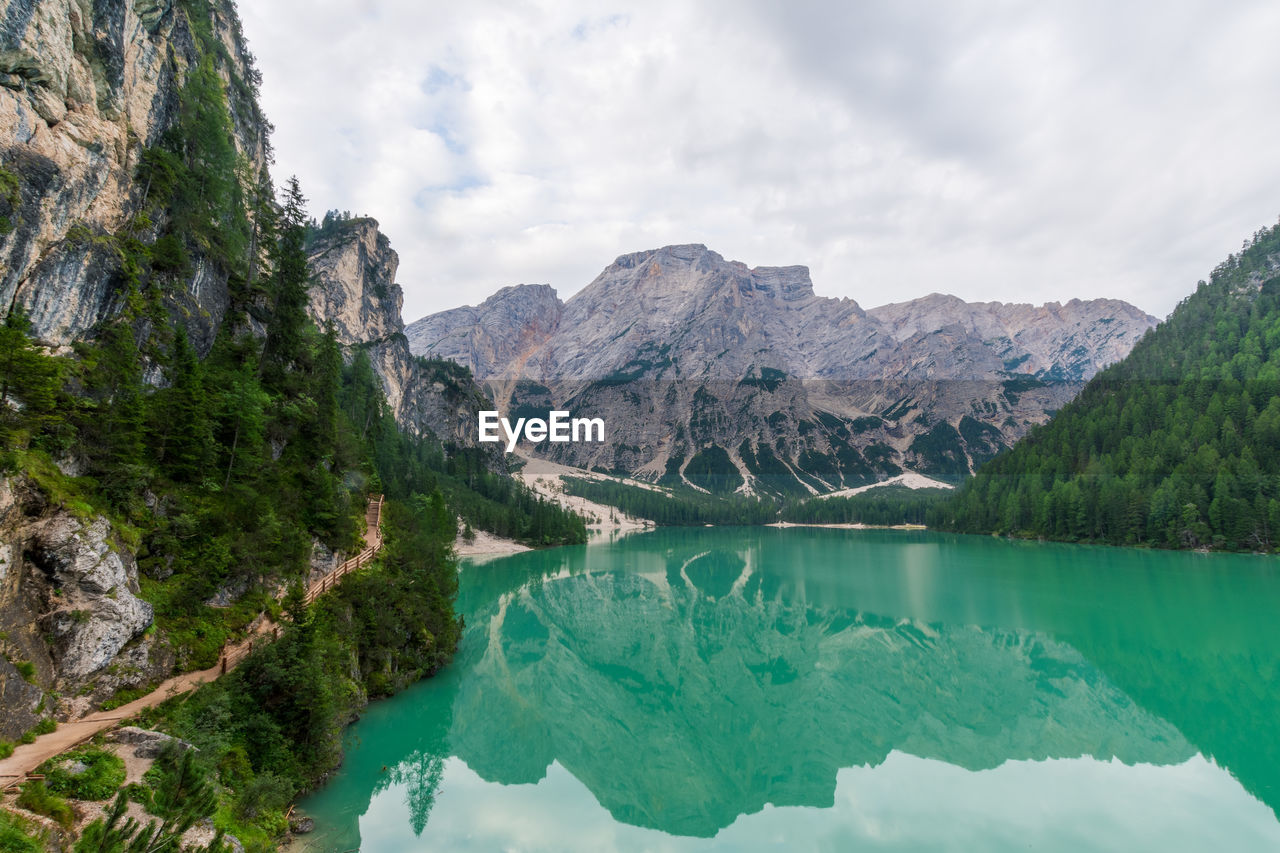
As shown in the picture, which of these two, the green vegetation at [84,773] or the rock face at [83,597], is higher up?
the rock face at [83,597]

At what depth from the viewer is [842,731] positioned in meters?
28.6

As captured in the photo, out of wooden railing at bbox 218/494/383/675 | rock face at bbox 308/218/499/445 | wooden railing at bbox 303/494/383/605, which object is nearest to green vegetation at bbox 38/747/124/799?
wooden railing at bbox 218/494/383/675

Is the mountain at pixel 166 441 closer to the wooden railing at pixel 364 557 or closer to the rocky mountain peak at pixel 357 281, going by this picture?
the wooden railing at pixel 364 557

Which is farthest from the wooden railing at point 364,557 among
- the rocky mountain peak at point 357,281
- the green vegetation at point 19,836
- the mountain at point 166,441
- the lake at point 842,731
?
the rocky mountain peak at point 357,281

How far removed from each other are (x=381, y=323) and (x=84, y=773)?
16350 cm

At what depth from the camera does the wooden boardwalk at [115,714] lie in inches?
444

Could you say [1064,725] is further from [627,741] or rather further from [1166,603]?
[1166,603]

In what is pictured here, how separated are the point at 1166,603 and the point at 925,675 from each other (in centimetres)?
3348

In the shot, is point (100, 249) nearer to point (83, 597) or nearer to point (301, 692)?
point (83, 597)

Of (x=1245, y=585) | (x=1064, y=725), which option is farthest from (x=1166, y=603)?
(x=1064, y=725)

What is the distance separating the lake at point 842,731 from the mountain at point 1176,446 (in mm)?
42652

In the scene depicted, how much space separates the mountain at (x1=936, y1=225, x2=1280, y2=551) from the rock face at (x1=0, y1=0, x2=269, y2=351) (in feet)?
421

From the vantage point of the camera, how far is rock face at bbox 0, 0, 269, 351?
68.0 feet

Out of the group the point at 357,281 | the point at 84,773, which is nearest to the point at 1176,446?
the point at 84,773
